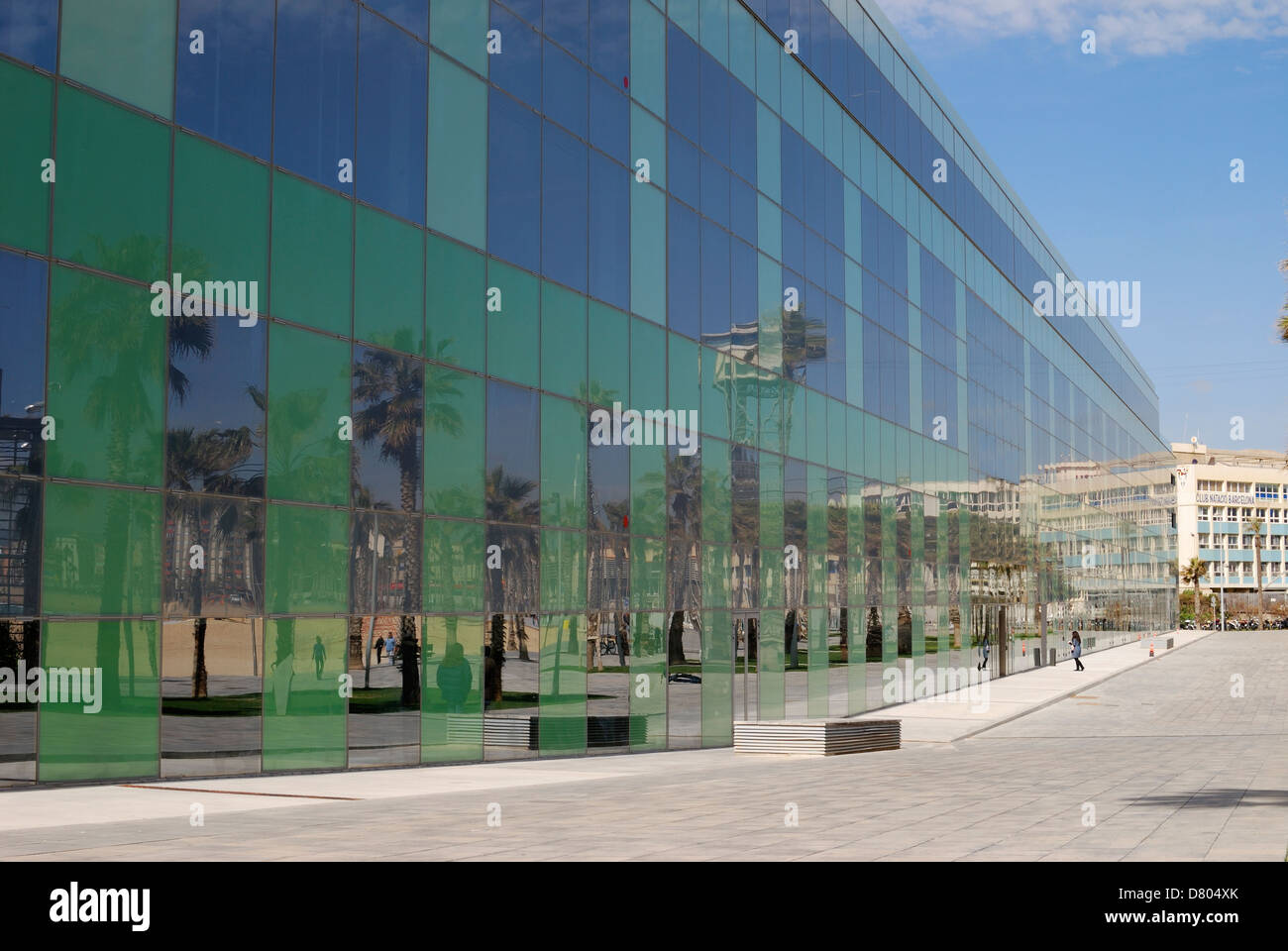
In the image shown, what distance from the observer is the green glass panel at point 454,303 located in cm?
1997

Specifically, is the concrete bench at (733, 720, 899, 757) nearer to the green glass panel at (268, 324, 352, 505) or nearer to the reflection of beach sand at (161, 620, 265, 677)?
the green glass panel at (268, 324, 352, 505)

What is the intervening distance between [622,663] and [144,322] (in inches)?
513

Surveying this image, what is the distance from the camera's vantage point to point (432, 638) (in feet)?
65.1

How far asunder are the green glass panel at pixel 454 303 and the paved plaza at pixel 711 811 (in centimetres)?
639

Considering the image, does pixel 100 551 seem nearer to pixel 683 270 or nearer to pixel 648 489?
pixel 648 489

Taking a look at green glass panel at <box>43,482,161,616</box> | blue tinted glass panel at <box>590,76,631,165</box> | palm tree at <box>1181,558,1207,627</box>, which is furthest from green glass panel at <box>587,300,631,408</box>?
palm tree at <box>1181,558,1207,627</box>

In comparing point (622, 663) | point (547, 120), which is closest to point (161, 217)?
point (547, 120)

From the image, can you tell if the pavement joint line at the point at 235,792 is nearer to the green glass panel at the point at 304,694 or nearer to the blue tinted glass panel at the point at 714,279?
the green glass panel at the point at 304,694

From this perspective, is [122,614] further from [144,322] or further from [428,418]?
[428,418]

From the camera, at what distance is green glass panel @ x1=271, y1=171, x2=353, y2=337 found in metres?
17.1

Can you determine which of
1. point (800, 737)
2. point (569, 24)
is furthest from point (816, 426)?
point (569, 24)

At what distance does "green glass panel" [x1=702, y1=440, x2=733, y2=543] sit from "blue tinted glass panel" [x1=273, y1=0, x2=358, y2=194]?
12.8 metres
